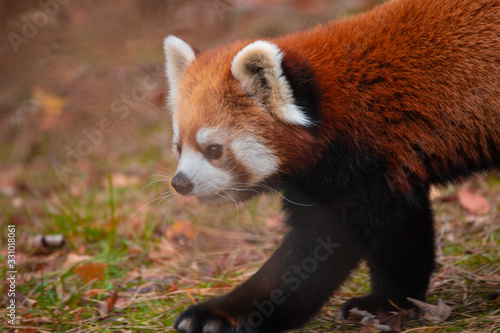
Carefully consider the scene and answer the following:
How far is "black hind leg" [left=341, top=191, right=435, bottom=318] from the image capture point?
3188 mm

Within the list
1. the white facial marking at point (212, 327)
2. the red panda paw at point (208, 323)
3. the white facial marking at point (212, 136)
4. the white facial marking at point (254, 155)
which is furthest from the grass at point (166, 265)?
the white facial marking at point (212, 136)

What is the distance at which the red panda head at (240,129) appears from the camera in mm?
3266

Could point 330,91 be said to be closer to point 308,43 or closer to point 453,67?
point 308,43

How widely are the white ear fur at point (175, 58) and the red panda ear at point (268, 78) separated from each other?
58cm

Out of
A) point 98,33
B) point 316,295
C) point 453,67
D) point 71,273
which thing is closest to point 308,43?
point 453,67

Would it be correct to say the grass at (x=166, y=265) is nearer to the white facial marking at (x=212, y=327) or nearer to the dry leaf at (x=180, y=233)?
the dry leaf at (x=180, y=233)

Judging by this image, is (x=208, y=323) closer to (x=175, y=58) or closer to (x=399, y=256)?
(x=399, y=256)

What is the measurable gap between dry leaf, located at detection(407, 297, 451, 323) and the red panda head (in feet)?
3.81

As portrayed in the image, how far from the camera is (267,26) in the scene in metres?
9.13

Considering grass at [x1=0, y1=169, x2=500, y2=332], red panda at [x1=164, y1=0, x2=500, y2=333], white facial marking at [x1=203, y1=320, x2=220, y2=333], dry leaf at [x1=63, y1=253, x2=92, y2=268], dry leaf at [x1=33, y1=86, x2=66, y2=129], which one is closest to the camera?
red panda at [x1=164, y1=0, x2=500, y2=333]

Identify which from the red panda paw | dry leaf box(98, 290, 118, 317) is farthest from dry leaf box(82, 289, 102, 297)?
the red panda paw

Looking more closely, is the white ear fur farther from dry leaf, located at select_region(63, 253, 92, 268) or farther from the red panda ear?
dry leaf, located at select_region(63, 253, 92, 268)

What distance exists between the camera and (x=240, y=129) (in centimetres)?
338

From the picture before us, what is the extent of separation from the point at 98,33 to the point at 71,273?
21.0 ft
